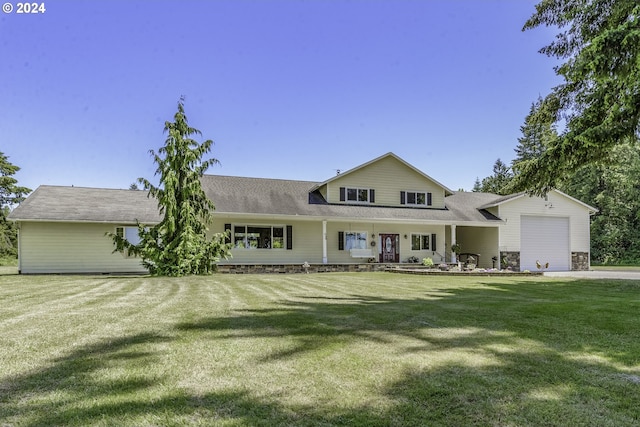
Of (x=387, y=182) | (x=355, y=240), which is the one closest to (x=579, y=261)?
(x=387, y=182)

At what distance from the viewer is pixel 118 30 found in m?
13.4

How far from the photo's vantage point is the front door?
888 inches

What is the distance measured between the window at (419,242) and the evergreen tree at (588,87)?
9.67 meters

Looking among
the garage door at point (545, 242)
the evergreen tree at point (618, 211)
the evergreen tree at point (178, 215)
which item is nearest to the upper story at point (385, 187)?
the garage door at point (545, 242)

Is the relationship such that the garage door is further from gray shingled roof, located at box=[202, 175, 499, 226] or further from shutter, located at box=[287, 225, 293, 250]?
shutter, located at box=[287, 225, 293, 250]

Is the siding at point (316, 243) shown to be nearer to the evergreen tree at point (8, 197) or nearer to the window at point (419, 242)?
the window at point (419, 242)

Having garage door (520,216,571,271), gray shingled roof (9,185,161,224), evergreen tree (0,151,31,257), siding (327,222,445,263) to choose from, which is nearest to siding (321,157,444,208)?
siding (327,222,445,263)

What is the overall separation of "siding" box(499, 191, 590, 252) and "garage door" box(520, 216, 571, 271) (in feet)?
1.08

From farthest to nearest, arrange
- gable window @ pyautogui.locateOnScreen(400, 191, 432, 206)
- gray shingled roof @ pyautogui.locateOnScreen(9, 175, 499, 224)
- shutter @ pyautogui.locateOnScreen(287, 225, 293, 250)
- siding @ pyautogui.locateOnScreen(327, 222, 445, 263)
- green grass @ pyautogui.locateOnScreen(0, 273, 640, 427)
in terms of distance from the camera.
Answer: gable window @ pyautogui.locateOnScreen(400, 191, 432, 206) < siding @ pyautogui.locateOnScreen(327, 222, 445, 263) < shutter @ pyautogui.locateOnScreen(287, 225, 293, 250) < gray shingled roof @ pyautogui.locateOnScreen(9, 175, 499, 224) < green grass @ pyautogui.locateOnScreen(0, 273, 640, 427)

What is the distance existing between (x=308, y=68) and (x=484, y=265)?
15.3 meters

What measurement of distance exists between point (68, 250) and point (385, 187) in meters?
16.2

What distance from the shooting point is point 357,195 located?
22656 mm

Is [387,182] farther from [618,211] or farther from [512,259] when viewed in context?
[618,211]

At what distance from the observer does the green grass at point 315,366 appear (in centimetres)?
283
